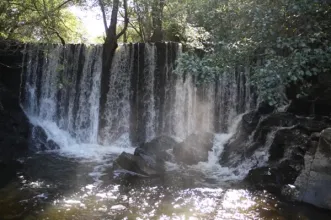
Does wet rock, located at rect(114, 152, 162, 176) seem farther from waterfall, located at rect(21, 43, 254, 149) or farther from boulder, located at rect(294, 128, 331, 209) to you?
boulder, located at rect(294, 128, 331, 209)

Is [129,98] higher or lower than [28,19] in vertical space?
lower

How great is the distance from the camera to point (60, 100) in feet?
56.3

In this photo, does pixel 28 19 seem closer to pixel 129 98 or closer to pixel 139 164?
pixel 129 98

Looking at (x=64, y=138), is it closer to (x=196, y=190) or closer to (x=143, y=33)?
(x=196, y=190)

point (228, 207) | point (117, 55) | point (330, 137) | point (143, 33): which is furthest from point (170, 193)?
point (143, 33)

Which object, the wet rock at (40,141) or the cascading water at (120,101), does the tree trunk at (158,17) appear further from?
the wet rock at (40,141)

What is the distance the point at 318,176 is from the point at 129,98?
1076 centimetres

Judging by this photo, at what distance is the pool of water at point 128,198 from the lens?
300 inches

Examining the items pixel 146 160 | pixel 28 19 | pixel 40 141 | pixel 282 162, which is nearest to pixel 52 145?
pixel 40 141

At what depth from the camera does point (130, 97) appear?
16672 mm

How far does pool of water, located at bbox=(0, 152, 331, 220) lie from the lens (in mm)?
7609

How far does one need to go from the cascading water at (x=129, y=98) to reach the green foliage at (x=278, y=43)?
8629mm

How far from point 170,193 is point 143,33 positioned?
57.8 ft

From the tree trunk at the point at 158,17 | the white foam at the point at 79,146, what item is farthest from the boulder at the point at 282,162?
the tree trunk at the point at 158,17
